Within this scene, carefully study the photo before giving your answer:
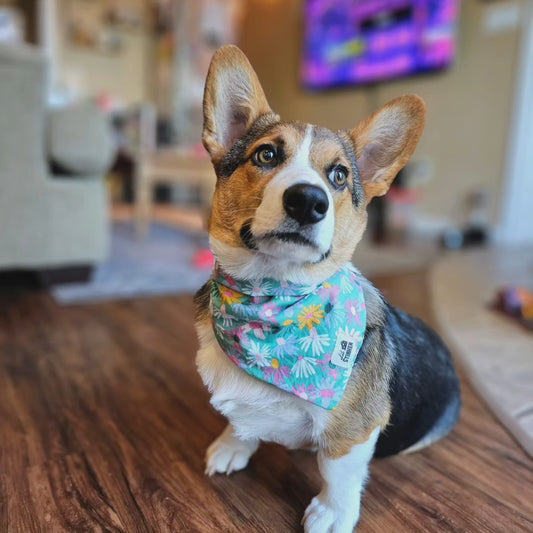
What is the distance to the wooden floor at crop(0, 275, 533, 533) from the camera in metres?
0.81

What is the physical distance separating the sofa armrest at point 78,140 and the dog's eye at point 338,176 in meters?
1.52

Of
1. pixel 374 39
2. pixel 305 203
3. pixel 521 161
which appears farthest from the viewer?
pixel 374 39

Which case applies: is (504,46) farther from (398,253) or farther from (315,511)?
(315,511)

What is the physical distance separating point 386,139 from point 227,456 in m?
0.71

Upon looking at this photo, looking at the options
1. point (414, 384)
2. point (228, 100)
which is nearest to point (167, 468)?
point (414, 384)

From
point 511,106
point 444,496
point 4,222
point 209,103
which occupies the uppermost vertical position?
point 511,106

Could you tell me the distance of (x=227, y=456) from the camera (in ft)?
3.08

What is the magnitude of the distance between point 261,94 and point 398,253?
262cm

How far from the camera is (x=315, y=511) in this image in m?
0.77

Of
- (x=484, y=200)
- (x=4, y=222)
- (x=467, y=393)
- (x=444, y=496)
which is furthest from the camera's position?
(x=484, y=200)

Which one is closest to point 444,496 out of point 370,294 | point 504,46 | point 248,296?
point 370,294

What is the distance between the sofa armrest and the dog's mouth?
149 cm

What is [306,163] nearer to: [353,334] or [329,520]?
[353,334]

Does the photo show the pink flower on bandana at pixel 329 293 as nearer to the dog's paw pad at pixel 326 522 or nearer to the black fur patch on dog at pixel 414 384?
the black fur patch on dog at pixel 414 384
